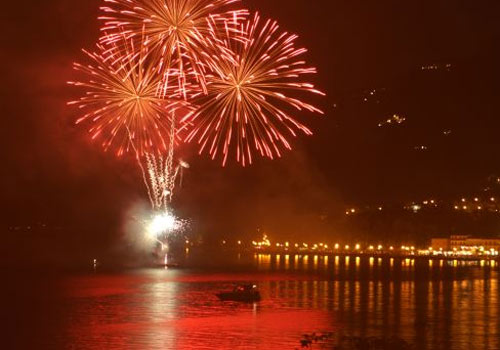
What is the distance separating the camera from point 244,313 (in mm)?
29172

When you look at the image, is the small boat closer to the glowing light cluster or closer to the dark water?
the dark water

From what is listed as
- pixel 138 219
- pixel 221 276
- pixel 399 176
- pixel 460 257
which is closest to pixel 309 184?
pixel 399 176

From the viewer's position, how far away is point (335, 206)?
99.4m

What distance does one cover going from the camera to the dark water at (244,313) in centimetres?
2311

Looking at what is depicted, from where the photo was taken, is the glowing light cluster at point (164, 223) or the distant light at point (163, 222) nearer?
the distant light at point (163, 222)

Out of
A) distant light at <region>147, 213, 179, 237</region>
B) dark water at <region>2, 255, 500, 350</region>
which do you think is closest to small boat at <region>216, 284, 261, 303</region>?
dark water at <region>2, 255, 500, 350</region>

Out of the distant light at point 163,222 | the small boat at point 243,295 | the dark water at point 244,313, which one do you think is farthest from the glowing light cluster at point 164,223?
the small boat at point 243,295

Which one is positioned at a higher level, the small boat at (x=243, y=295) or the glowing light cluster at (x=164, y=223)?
the glowing light cluster at (x=164, y=223)

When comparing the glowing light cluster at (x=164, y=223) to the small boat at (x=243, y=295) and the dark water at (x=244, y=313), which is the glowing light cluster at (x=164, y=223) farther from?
the small boat at (x=243, y=295)

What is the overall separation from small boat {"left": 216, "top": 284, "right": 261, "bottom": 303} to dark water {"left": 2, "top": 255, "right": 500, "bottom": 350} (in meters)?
0.58

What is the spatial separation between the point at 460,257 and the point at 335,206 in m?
22.8

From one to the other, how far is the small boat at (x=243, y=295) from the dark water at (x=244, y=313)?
1.89ft

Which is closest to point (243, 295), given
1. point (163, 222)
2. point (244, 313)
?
point (244, 313)

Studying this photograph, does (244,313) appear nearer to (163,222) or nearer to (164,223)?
(164,223)
